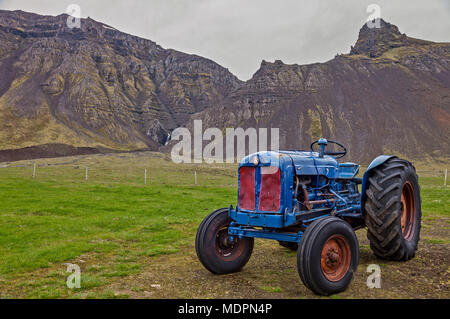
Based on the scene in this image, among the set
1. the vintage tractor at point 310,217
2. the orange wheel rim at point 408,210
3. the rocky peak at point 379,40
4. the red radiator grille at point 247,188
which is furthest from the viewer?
the rocky peak at point 379,40

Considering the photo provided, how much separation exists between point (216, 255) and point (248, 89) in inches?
3588

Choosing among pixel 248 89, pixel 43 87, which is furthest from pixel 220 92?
pixel 43 87

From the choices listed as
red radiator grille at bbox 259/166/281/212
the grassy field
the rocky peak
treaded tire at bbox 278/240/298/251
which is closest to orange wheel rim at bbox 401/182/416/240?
the grassy field

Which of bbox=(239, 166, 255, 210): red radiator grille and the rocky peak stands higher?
the rocky peak

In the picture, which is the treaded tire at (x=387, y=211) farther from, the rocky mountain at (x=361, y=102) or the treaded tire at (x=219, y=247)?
the rocky mountain at (x=361, y=102)

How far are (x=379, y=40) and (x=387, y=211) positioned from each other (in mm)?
116678

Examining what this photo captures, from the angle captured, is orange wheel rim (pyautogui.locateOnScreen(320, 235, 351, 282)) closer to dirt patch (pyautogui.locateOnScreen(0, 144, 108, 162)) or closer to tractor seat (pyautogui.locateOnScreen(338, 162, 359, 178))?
tractor seat (pyautogui.locateOnScreen(338, 162, 359, 178))

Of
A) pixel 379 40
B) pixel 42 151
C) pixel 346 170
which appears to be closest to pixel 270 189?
pixel 346 170

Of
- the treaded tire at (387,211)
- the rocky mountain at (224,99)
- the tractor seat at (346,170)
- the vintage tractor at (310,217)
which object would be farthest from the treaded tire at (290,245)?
the rocky mountain at (224,99)

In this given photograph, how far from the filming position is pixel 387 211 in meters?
6.23

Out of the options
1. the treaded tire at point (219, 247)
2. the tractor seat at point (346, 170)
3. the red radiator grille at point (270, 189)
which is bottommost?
the treaded tire at point (219, 247)

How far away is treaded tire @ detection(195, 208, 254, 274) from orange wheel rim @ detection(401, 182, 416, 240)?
359 cm

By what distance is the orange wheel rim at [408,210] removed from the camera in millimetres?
A: 7504

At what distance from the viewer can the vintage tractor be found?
16.9 feet
